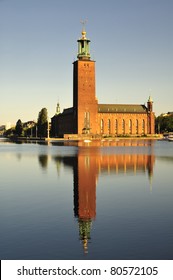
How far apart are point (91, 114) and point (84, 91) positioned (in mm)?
6191

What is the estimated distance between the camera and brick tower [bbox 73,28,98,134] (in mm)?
110125

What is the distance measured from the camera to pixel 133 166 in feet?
97.9

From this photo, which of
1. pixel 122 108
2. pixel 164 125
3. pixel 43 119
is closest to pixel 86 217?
pixel 43 119

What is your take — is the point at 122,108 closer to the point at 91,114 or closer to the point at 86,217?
the point at 91,114

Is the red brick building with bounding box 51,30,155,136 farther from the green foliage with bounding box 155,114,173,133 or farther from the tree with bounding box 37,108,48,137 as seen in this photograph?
the green foliage with bounding box 155,114,173,133

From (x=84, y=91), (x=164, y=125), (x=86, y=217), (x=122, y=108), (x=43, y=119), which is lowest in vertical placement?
(x=86, y=217)

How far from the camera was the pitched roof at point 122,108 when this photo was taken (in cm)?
12488

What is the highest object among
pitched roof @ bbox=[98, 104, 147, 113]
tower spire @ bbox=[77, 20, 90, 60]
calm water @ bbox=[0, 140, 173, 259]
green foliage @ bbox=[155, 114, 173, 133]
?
tower spire @ bbox=[77, 20, 90, 60]

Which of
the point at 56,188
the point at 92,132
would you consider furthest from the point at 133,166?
the point at 92,132

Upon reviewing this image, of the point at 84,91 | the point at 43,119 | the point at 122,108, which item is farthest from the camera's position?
the point at 122,108

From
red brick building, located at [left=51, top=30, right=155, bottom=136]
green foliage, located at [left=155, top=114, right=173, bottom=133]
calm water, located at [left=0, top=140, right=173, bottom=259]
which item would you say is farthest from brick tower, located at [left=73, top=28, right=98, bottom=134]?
calm water, located at [left=0, top=140, right=173, bottom=259]

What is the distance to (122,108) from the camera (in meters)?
129

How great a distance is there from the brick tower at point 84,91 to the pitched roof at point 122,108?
11.9 meters
